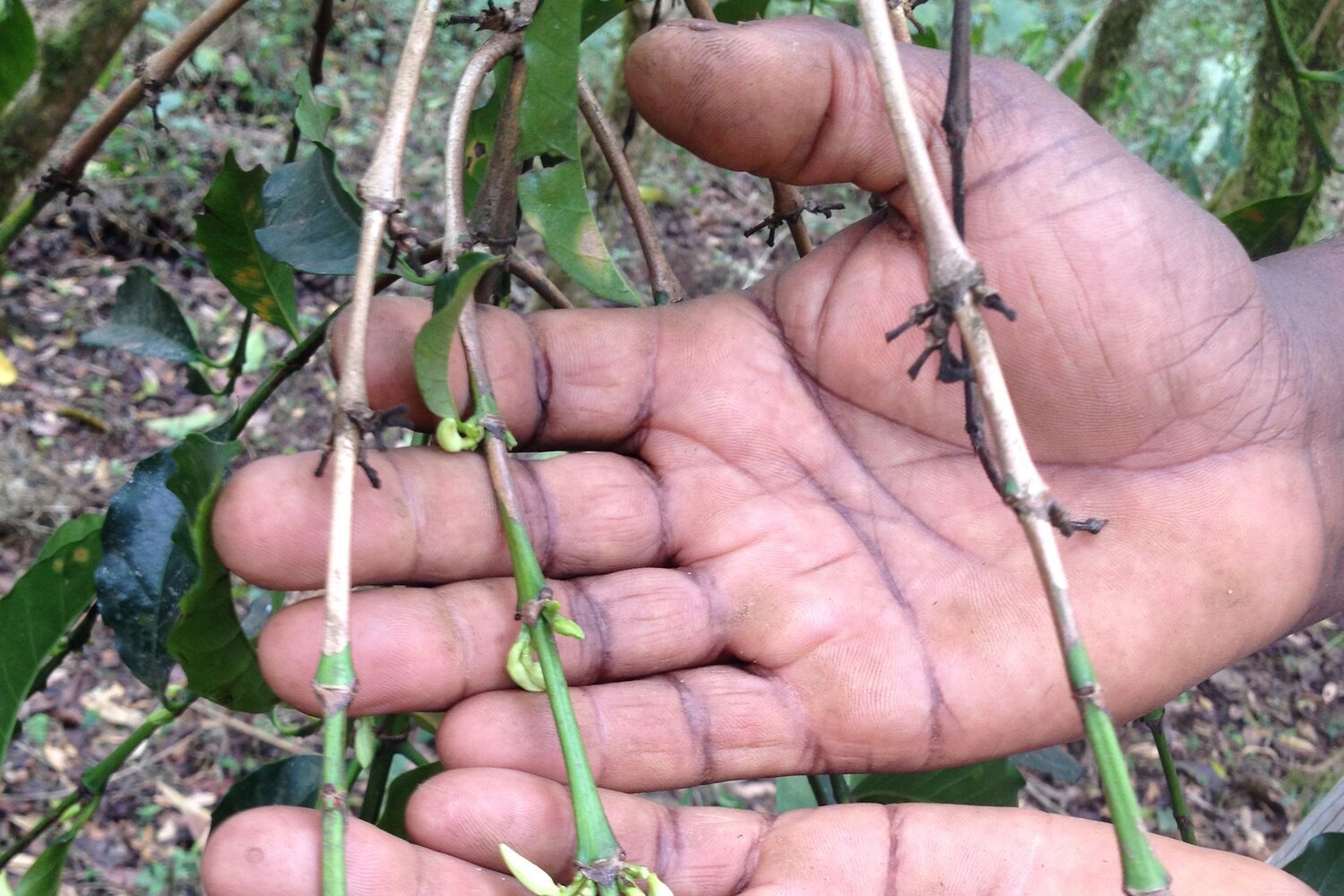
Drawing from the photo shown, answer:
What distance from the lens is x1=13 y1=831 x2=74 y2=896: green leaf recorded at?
38.5 inches

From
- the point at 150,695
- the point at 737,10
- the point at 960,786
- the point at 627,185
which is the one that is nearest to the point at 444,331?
the point at 627,185

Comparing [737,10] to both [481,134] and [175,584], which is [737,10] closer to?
[481,134]

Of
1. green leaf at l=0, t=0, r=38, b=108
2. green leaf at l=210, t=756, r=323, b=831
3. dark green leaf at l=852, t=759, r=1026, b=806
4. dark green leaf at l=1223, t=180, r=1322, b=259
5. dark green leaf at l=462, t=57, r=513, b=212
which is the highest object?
green leaf at l=0, t=0, r=38, b=108

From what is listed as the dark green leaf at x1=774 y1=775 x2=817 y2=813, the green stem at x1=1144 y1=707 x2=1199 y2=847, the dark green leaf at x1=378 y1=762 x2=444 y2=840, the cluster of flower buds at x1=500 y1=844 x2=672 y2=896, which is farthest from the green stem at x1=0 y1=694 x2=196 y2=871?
the green stem at x1=1144 y1=707 x2=1199 y2=847

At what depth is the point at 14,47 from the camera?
1.09 metres

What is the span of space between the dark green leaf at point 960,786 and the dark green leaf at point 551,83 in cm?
72

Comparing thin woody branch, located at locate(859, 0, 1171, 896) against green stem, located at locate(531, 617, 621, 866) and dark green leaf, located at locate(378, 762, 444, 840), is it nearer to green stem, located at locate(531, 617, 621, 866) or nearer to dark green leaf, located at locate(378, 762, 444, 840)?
green stem, located at locate(531, 617, 621, 866)

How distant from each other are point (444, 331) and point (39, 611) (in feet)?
1.63

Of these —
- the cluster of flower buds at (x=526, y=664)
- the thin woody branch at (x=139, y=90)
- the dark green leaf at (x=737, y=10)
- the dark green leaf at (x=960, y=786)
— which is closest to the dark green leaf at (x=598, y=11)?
the dark green leaf at (x=737, y=10)

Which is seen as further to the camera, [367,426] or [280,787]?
[280,787]

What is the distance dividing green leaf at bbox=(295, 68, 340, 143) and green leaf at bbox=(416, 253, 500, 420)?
0.25 meters

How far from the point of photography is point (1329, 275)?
51.8 inches

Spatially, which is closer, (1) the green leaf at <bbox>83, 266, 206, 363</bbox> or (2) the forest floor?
(1) the green leaf at <bbox>83, 266, 206, 363</bbox>

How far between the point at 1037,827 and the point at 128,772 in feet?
5.42
